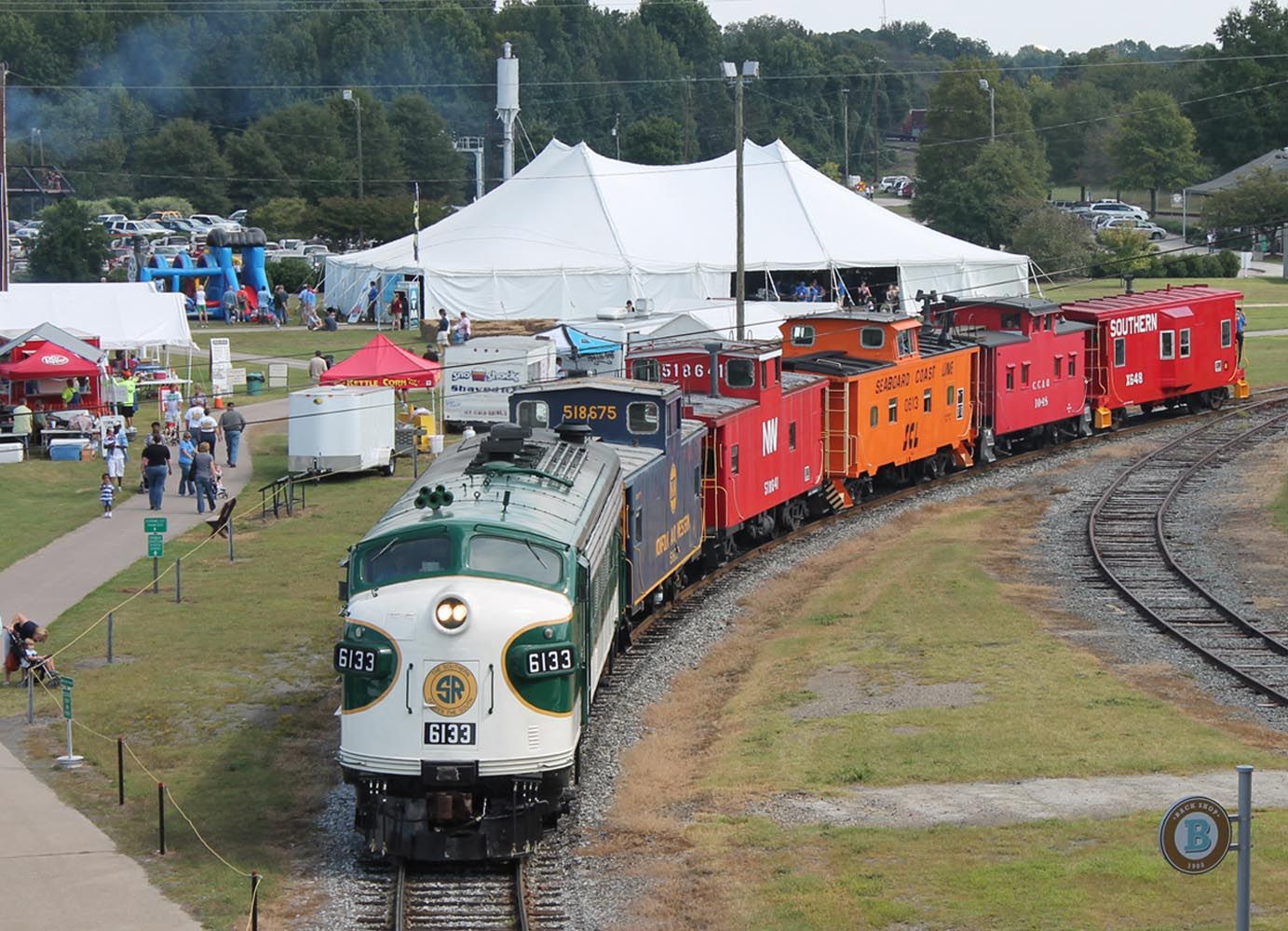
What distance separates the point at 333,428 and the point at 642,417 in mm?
14406

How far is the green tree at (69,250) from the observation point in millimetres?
78375

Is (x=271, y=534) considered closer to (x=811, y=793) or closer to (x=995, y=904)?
(x=811, y=793)

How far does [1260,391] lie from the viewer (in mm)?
50875

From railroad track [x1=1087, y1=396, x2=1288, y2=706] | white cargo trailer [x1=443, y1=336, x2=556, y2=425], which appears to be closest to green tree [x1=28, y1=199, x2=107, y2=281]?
white cargo trailer [x1=443, y1=336, x2=556, y2=425]

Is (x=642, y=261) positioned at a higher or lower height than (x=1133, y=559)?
higher

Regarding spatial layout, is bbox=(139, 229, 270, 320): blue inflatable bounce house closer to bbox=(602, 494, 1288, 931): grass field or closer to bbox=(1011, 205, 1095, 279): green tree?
bbox=(1011, 205, 1095, 279): green tree

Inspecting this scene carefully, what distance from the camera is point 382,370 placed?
41219mm

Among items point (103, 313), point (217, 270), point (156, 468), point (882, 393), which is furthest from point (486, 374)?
point (217, 270)

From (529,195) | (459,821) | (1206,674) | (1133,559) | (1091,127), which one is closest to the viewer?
(459,821)

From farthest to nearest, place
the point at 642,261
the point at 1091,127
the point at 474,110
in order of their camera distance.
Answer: the point at 474,110 → the point at 1091,127 → the point at 642,261

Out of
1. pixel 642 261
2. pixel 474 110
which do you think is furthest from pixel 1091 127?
pixel 642 261

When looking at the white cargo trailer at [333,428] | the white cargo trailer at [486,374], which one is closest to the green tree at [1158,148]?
the white cargo trailer at [486,374]

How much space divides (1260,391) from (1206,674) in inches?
1206

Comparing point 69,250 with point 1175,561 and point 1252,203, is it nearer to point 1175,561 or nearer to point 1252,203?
point 1252,203
